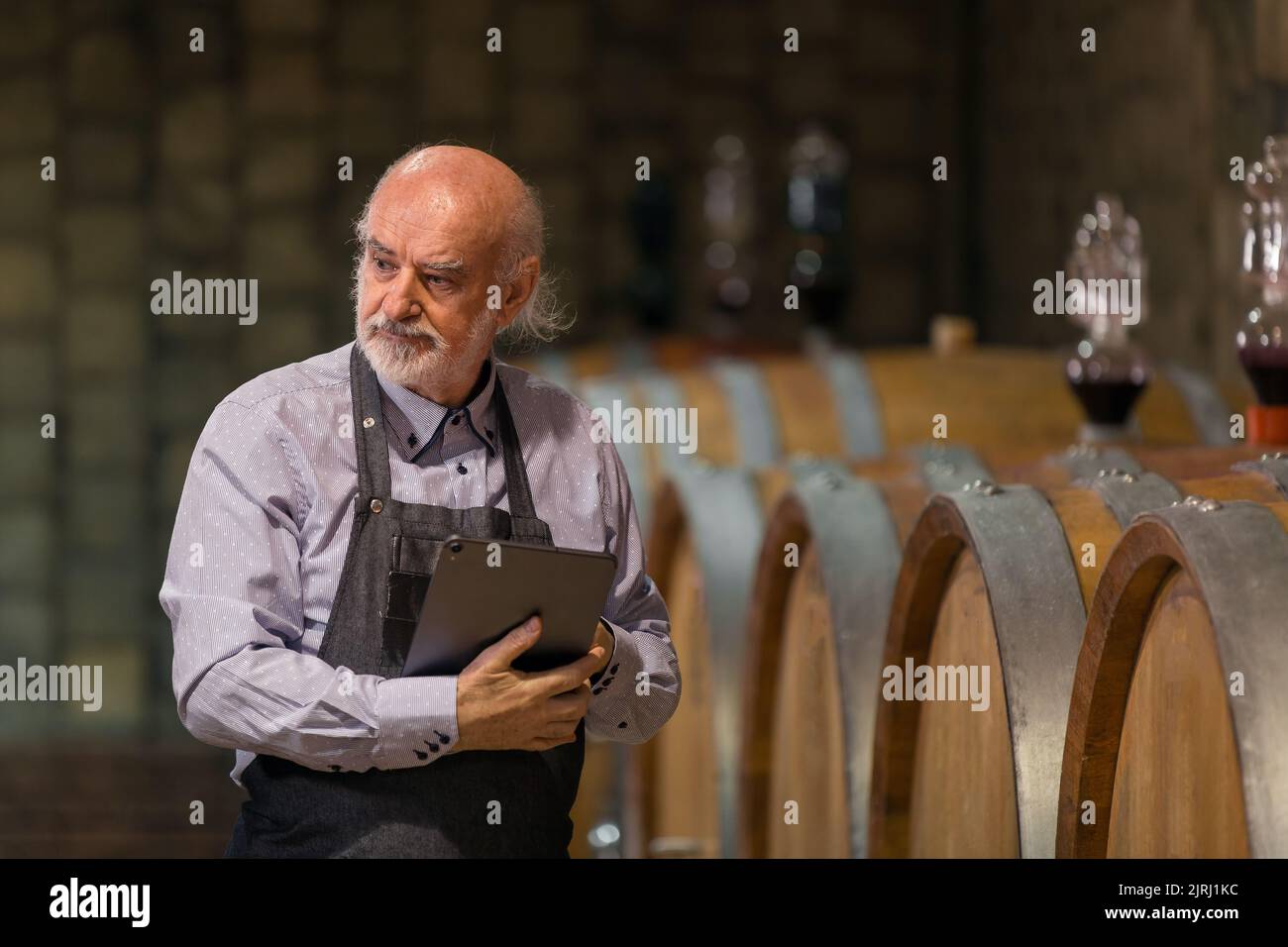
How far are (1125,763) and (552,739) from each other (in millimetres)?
528

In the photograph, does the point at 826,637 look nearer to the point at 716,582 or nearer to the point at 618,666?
the point at 716,582

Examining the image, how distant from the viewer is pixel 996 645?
1.93 metres

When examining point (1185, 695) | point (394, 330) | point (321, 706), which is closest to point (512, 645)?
point (321, 706)

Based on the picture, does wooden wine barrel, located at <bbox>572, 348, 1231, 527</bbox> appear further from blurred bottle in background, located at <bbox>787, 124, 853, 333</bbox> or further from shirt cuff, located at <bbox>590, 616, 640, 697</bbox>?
blurred bottle in background, located at <bbox>787, 124, 853, 333</bbox>

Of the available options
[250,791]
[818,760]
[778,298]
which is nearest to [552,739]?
[250,791]

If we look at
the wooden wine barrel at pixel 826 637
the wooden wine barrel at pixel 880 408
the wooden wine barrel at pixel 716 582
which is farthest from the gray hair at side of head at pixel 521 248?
the wooden wine barrel at pixel 880 408

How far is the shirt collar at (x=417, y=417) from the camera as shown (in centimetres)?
153

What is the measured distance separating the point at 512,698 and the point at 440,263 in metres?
0.35

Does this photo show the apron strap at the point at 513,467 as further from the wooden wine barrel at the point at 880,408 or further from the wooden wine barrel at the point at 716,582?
the wooden wine barrel at the point at 880,408

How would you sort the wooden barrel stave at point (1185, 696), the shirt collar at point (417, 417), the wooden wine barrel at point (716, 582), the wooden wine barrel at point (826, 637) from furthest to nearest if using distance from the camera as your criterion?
1. the wooden wine barrel at point (716, 582)
2. the wooden wine barrel at point (826, 637)
3. the shirt collar at point (417, 417)
4. the wooden barrel stave at point (1185, 696)

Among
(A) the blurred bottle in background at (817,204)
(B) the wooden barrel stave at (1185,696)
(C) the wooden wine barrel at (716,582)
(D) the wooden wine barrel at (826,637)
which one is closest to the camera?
(B) the wooden barrel stave at (1185,696)

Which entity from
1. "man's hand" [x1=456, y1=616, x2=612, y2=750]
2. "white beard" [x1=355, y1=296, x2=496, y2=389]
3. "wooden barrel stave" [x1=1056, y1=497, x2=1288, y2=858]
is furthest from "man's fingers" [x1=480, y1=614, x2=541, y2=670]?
"wooden barrel stave" [x1=1056, y1=497, x2=1288, y2=858]

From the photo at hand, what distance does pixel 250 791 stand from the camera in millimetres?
1574
